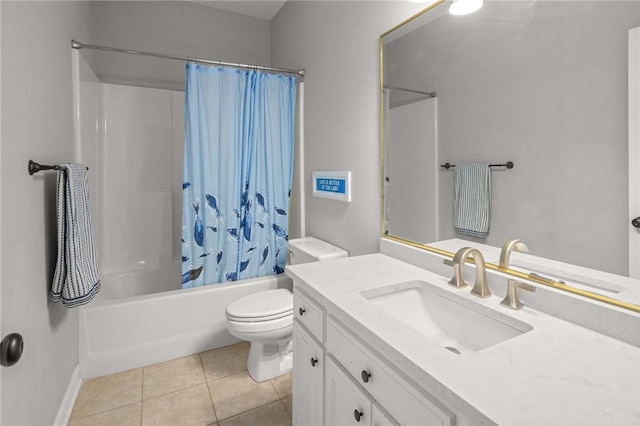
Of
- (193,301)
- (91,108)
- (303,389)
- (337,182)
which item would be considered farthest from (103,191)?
(303,389)

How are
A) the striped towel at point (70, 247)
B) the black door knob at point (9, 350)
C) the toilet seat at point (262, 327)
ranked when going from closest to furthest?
the black door knob at point (9, 350), the striped towel at point (70, 247), the toilet seat at point (262, 327)

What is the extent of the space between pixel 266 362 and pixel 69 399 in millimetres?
1012

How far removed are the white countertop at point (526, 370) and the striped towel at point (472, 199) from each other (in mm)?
319

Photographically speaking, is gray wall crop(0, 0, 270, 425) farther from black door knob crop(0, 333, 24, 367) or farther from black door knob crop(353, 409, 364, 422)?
black door knob crop(353, 409, 364, 422)

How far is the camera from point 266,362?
1933 mm

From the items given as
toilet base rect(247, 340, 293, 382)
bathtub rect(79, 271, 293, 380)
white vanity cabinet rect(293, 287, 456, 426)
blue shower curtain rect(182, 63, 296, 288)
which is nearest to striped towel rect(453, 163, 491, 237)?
white vanity cabinet rect(293, 287, 456, 426)

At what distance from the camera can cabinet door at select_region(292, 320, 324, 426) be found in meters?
1.16

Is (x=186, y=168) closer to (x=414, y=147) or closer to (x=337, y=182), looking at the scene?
(x=337, y=182)

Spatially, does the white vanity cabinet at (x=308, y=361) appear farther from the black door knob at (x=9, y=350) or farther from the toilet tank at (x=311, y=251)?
the black door knob at (x=9, y=350)

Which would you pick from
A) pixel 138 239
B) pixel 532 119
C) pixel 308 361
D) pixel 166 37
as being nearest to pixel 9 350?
pixel 308 361

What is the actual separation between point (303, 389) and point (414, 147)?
115cm

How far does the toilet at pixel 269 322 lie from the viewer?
1.76m

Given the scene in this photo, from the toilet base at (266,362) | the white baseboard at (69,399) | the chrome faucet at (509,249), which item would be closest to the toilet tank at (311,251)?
the toilet base at (266,362)

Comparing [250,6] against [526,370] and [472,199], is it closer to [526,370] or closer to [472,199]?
[472,199]
